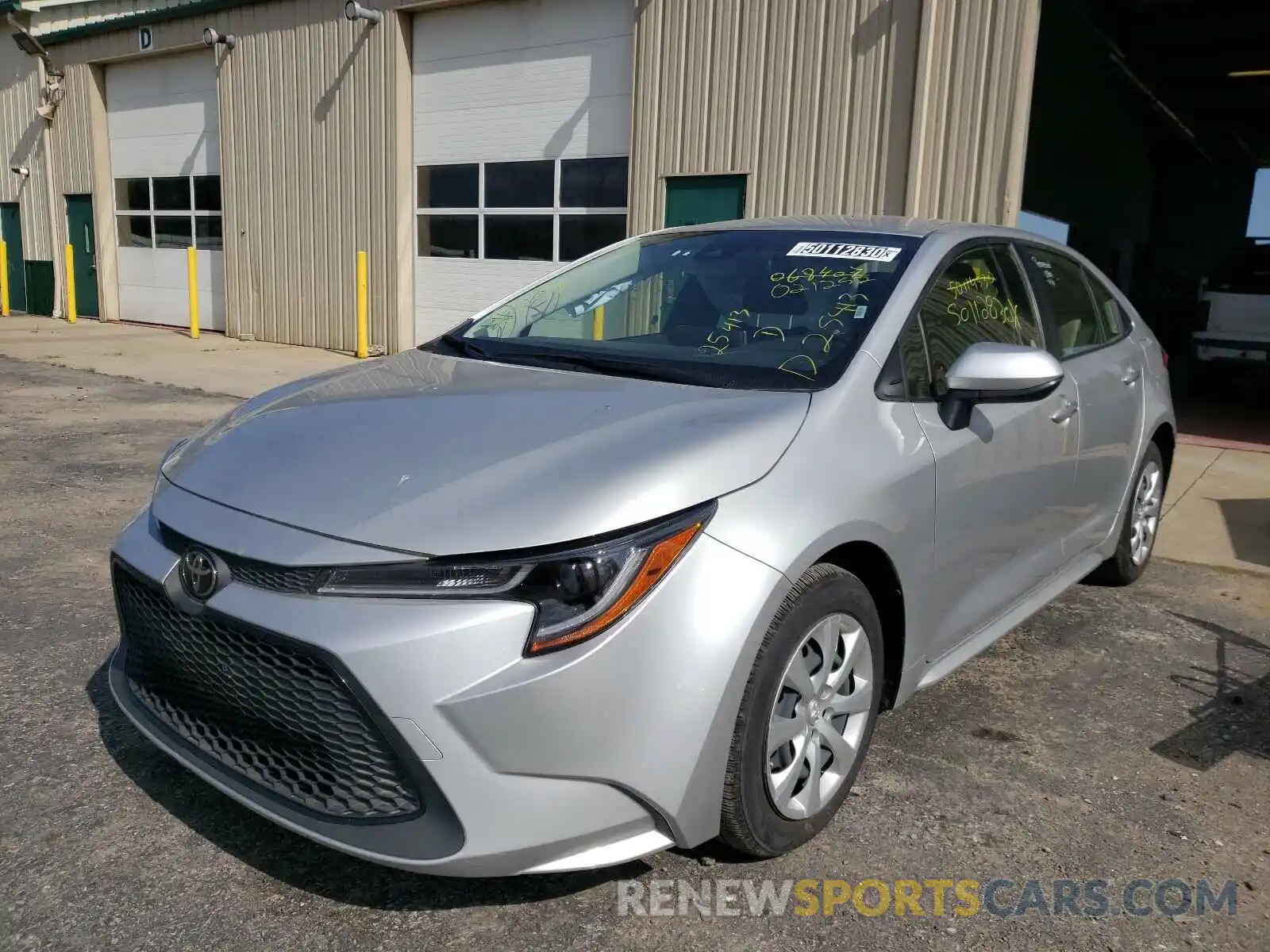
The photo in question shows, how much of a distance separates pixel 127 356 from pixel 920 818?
12.9 m

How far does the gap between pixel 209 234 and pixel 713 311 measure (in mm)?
15901

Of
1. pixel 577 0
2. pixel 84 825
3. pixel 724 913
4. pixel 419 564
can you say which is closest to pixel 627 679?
pixel 419 564

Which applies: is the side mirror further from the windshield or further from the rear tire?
the rear tire

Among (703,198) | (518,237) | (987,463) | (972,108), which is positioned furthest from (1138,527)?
(518,237)

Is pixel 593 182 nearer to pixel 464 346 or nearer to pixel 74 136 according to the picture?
pixel 464 346

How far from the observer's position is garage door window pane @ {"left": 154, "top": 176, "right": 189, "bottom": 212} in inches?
681

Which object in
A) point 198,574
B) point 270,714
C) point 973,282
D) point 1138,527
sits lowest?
point 1138,527

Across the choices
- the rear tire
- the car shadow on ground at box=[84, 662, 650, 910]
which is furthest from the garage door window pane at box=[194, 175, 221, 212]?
the car shadow on ground at box=[84, 662, 650, 910]

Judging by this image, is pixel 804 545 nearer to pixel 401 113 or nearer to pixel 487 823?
pixel 487 823

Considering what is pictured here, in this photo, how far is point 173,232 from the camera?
58.1ft

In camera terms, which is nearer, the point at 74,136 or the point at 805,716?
the point at 805,716

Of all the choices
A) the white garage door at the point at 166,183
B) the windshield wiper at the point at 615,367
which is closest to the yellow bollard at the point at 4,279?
the white garage door at the point at 166,183

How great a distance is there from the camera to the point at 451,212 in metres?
13.6

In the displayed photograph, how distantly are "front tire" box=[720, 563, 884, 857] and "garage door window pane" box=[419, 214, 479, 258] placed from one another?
11565 millimetres
